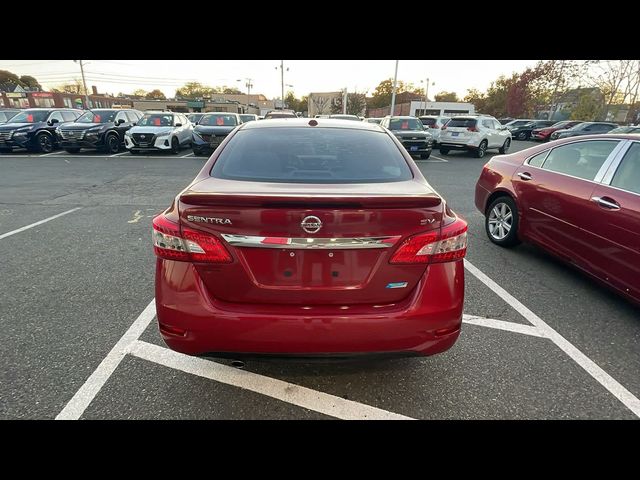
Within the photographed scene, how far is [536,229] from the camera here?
4105 mm

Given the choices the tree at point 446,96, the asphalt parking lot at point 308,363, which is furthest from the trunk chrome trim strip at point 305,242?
the tree at point 446,96

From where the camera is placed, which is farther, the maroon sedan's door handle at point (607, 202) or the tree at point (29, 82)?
the tree at point (29, 82)

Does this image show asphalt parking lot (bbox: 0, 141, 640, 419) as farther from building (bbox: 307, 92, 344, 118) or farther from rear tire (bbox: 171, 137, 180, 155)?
building (bbox: 307, 92, 344, 118)

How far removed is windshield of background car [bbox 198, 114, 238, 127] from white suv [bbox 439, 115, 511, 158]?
9072 mm

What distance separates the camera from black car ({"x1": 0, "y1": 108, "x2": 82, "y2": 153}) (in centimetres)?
1380

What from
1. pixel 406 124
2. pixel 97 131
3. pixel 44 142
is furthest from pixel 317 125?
pixel 44 142

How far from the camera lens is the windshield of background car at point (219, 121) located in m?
14.6

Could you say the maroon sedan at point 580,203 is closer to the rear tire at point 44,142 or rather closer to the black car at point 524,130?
the rear tire at point 44,142

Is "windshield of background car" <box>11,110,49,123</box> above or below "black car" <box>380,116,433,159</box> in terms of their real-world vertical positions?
above

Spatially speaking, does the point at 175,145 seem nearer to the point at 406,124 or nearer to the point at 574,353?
the point at 406,124

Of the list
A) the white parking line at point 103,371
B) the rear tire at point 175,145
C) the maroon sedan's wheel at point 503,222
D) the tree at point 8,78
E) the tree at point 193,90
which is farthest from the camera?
the tree at point 193,90

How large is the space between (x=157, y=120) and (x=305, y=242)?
15.4 metres

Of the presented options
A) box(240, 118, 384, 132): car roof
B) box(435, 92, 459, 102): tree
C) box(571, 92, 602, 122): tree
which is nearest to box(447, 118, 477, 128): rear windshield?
box(240, 118, 384, 132): car roof

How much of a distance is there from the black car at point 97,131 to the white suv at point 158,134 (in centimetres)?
88
